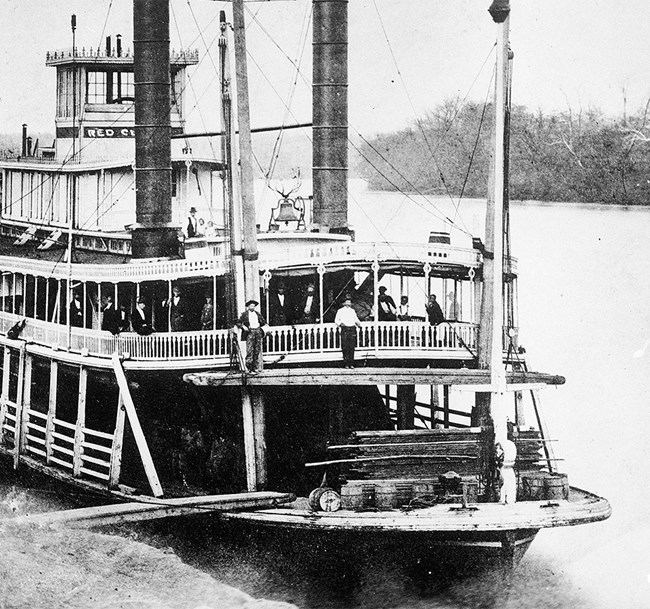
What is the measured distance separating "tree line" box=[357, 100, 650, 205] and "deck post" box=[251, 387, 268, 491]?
4.04 meters

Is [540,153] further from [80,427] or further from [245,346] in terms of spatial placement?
[80,427]

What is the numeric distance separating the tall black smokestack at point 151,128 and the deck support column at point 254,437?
404cm

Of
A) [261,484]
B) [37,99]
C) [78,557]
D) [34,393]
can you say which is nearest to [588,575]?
[261,484]

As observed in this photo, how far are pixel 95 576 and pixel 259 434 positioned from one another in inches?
99.2

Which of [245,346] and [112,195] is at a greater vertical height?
[112,195]

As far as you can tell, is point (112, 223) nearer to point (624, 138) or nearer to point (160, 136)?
point (160, 136)

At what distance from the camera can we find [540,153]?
44.6 feet

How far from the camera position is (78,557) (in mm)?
10625

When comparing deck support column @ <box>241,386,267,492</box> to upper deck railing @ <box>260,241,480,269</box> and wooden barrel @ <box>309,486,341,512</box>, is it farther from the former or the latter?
upper deck railing @ <box>260,241,480,269</box>

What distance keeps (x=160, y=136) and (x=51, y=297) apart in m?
3.15

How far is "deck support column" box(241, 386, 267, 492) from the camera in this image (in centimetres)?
1133

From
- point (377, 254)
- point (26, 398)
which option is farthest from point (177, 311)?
point (377, 254)

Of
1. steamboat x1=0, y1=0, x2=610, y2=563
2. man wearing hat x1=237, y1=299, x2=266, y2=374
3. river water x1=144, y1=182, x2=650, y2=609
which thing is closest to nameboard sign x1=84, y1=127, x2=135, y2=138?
steamboat x1=0, y1=0, x2=610, y2=563

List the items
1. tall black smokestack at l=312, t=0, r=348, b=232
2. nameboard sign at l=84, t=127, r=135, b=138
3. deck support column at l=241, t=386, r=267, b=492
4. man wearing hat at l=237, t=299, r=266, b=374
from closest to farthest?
man wearing hat at l=237, t=299, r=266, b=374 → deck support column at l=241, t=386, r=267, b=492 → tall black smokestack at l=312, t=0, r=348, b=232 → nameboard sign at l=84, t=127, r=135, b=138
